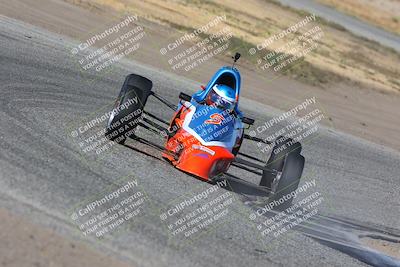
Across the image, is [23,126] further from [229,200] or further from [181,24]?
[181,24]

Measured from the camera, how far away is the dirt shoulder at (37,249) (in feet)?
21.1

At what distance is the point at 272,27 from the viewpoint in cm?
3244

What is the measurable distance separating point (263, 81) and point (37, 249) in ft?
53.9

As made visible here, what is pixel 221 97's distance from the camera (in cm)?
1123

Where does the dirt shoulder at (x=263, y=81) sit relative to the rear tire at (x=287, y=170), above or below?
below

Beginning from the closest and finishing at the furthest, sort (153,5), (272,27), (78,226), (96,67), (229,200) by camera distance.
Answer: (78,226)
(229,200)
(96,67)
(153,5)
(272,27)

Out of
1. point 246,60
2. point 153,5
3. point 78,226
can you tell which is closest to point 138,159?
point 78,226

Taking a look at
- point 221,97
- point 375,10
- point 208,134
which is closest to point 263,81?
point 221,97

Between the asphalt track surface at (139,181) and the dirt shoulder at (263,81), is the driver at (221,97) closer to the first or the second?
the asphalt track surface at (139,181)

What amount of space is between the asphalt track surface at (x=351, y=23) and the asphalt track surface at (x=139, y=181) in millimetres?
24853

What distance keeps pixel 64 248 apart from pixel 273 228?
11.2 ft

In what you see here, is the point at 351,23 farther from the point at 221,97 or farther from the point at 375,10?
the point at 221,97

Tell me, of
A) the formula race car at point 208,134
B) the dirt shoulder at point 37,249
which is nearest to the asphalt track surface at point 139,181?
the dirt shoulder at point 37,249

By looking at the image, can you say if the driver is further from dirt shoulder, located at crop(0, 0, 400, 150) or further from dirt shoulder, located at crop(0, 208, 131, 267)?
dirt shoulder, located at crop(0, 0, 400, 150)
